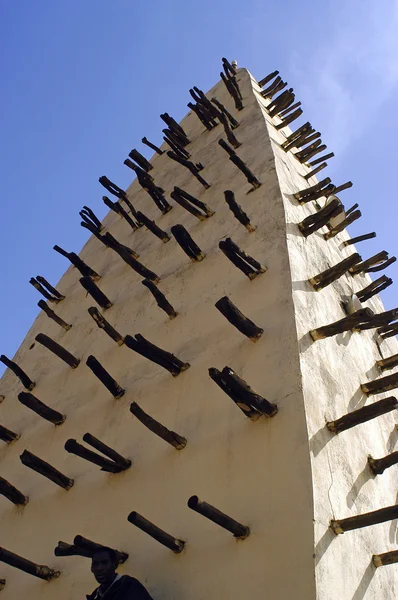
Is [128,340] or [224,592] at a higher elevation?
[128,340]

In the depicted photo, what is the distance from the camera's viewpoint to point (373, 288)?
7.08m

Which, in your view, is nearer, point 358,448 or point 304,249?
point 358,448

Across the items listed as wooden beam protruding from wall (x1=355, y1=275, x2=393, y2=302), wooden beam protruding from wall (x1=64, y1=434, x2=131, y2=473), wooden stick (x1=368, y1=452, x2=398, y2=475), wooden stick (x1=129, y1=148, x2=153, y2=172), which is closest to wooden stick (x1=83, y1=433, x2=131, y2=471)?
wooden beam protruding from wall (x1=64, y1=434, x2=131, y2=473)

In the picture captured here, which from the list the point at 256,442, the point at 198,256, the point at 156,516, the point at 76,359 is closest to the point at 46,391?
the point at 76,359

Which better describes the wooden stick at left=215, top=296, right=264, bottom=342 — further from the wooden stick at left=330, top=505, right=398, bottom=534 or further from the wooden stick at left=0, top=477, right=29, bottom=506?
the wooden stick at left=0, top=477, right=29, bottom=506

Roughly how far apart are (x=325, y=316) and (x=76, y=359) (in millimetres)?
2933

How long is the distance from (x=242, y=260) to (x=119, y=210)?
174 inches

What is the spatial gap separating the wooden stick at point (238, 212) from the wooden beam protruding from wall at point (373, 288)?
1492 millimetres

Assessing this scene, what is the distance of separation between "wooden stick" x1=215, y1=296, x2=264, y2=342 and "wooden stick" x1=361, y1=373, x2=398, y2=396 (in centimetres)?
110

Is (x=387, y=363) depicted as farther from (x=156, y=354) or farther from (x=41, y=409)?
(x=41, y=409)

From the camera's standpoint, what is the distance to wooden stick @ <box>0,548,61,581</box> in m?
4.48

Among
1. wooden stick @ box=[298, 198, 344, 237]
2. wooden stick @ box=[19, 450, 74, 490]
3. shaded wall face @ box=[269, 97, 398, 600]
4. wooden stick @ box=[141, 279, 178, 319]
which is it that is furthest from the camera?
wooden stick @ box=[141, 279, 178, 319]

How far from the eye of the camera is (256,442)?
164 inches

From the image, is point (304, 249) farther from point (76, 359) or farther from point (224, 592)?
point (224, 592)
